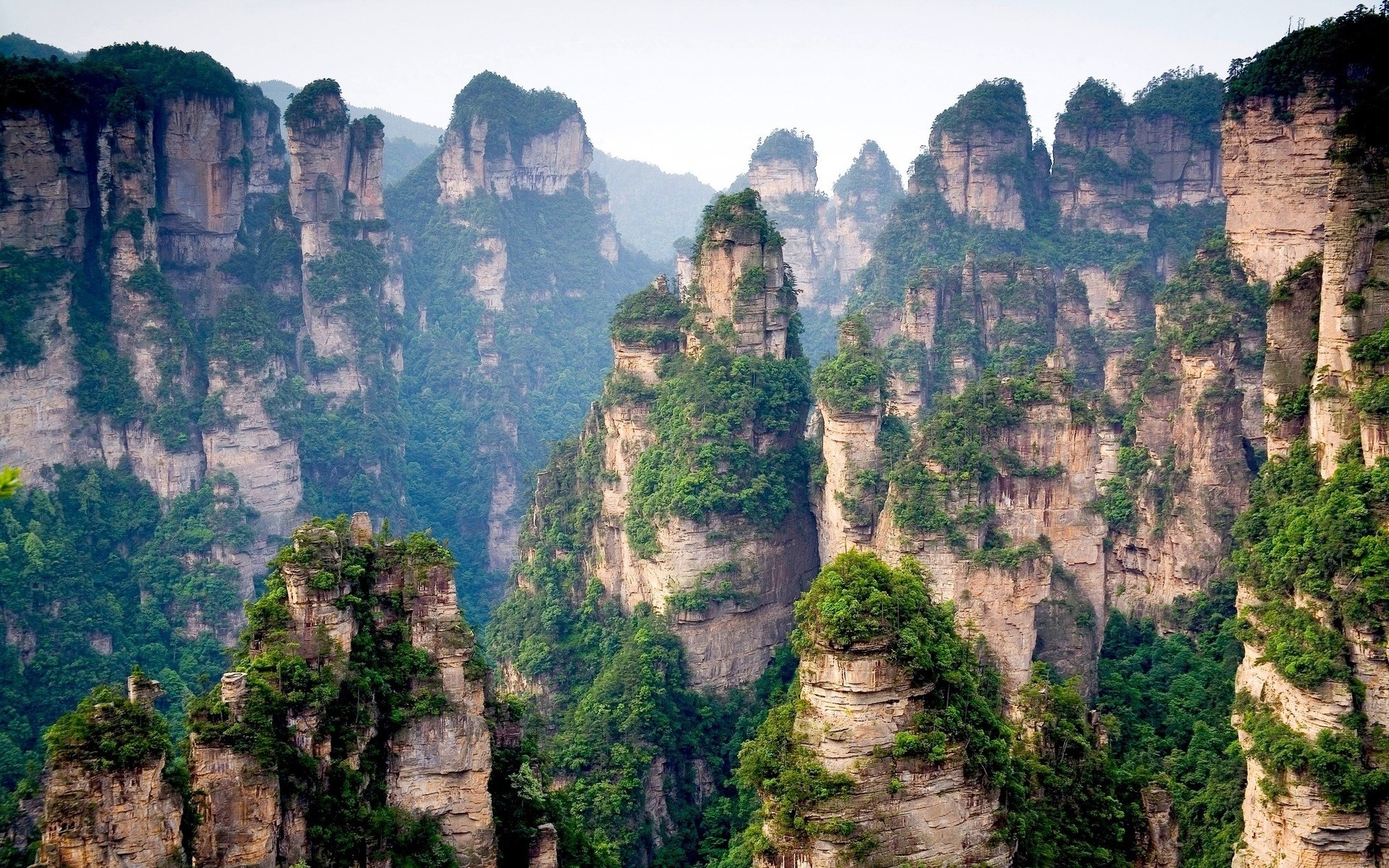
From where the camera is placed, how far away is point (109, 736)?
75.8ft

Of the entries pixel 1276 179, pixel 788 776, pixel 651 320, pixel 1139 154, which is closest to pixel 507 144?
pixel 1139 154

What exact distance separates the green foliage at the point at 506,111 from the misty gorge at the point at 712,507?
24.5 inches

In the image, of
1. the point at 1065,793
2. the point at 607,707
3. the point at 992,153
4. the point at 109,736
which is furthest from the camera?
the point at 992,153

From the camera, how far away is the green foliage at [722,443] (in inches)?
1898

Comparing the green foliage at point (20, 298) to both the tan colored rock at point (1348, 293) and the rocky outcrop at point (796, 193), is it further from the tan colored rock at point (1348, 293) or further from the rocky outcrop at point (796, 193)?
the rocky outcrop at point (796, 193)

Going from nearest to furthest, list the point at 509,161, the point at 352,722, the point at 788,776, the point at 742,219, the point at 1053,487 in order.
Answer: the point at 788,776 → the point at 352,722 → the point at 1053,487 → the point at 742,219 → the point at 509,161

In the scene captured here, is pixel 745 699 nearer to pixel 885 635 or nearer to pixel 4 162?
pixel 885 635

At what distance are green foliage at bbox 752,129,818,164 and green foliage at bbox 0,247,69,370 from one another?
68.8 m

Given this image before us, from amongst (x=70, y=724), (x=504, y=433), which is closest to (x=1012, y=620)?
(x=70, y=724)

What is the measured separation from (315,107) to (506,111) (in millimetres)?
26745

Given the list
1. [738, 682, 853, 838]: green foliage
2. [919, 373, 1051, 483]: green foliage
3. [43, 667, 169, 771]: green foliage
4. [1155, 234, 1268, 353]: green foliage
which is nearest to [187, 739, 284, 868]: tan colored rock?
[43, 667, 169, 771]: green foliage

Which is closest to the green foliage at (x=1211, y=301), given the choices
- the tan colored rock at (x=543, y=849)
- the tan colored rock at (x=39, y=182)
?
the tan colored rock at (x=543, y=849)

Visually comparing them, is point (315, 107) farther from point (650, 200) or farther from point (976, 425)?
point (650, 200)

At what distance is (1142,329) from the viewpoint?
6600 centimetres
